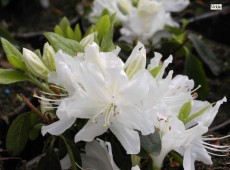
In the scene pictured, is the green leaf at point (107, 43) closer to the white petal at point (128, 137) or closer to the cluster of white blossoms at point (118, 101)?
the cluster of white blossoms at point (118, 101)

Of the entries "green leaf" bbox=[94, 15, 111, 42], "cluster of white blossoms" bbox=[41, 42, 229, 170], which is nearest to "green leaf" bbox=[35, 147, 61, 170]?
"cluster of white blossoms" bbox=[41, 42, 229, 170]

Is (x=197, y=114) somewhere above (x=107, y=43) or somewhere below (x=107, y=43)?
below

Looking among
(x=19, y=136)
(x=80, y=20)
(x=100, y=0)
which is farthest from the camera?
(x=80, y=20)

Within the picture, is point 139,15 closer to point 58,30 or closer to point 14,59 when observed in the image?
point 58,30

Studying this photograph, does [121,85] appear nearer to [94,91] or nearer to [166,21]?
[94,91]

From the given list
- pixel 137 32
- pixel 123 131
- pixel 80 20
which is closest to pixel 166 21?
pixel 137 32

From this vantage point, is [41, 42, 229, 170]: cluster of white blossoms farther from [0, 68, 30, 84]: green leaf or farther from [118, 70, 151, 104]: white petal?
[0, 68, 30, 84]: green leaf

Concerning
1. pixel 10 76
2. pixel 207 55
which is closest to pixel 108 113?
pixel 10 76
